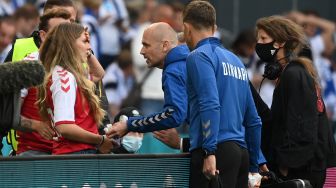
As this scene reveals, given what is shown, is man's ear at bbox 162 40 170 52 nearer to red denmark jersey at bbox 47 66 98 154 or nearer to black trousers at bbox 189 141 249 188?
red denmark jersey at bbox 47 66 98 154

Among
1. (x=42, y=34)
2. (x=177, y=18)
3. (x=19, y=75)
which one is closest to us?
(x=19, y=75)

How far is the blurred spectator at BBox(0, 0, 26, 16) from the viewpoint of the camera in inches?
636

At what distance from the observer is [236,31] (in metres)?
18.8

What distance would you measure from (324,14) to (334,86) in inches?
82.1

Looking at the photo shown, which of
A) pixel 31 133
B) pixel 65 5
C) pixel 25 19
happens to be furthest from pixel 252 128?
pixel 25 19

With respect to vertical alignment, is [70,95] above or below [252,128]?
above

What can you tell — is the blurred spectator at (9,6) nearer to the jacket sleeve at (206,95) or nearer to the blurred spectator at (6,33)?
the blurred spectator at (6,33)

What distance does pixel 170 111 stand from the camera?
8.63 m

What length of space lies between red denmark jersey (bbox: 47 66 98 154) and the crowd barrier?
0.42 m

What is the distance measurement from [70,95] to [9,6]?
8387 mm

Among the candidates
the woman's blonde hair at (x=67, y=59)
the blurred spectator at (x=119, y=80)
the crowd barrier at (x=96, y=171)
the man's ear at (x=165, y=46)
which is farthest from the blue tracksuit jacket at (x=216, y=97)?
the blurred spectator at (x=119, y=80)

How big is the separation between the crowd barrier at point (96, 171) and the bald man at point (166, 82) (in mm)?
288

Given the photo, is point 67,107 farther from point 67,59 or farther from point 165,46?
point 165,46

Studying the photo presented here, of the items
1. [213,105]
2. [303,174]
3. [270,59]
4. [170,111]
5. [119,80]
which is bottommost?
[119,80]
